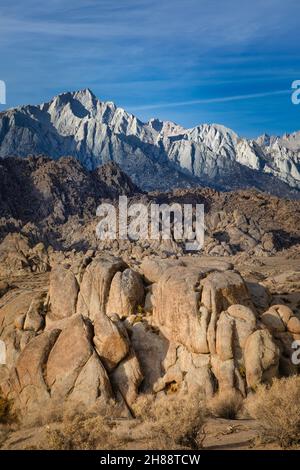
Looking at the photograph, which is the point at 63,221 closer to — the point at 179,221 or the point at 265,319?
the point at 179,221

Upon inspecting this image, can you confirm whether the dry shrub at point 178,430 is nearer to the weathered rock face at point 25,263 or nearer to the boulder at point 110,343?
the boulder at point 110,343

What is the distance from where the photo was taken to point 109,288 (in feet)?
94.5

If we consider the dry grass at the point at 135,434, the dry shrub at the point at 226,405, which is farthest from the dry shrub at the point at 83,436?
the dry shrub at the point at 226,405

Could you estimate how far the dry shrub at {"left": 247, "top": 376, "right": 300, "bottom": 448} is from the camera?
566 inches

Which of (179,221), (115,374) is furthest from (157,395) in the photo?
(179,221)

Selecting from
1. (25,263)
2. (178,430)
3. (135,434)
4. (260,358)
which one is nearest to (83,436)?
(135,434)

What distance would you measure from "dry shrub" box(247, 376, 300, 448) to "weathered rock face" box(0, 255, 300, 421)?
2908 mm

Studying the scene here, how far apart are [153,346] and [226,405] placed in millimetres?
5128

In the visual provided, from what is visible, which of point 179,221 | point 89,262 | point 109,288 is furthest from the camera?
point 179,221

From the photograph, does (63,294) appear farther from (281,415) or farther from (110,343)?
(281,415)

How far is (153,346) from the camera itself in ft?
82.3

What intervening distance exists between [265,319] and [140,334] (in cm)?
592

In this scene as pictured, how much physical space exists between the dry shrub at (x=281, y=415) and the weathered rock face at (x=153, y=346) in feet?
9.54

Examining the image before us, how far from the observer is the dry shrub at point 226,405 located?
2039cm
